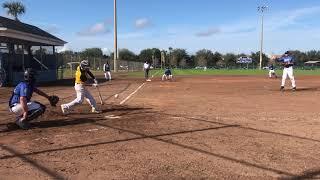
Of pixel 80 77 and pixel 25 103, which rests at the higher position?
pixel 80 77

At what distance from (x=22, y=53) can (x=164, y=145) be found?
28.3m

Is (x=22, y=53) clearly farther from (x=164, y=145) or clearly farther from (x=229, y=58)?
(x=229, y=58)

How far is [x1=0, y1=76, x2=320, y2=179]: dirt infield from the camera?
7461mm

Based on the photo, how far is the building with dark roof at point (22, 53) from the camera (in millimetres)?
30844

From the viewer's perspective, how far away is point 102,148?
9141 millimetres

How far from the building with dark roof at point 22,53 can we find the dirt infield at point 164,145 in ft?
55.6

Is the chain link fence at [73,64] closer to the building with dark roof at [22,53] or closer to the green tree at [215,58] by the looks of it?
the building with dark roof at [22,53]

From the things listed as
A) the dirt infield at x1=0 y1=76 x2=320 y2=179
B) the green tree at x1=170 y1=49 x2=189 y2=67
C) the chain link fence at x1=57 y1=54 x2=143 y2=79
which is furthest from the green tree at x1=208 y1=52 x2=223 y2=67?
the dirt infield at x1=0 y1=76 x2=320 y2=179

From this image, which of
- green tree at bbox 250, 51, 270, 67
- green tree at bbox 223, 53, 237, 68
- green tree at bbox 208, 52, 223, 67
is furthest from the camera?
green tree at bbox 208, 52, 223, 67

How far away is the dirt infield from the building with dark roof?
1696cm

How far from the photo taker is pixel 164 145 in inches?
370

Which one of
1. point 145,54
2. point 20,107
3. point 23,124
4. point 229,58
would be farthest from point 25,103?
point 145,54

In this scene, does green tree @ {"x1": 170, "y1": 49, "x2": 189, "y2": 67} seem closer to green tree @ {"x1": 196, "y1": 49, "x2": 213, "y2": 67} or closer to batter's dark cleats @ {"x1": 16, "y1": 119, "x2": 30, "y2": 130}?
green tree @ {"x1": 196, "y1": 49, "x2": 213, "y2": 67}

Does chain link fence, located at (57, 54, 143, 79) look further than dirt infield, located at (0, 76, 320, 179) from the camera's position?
Yes
